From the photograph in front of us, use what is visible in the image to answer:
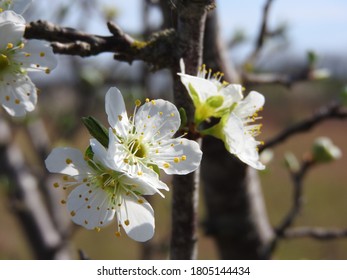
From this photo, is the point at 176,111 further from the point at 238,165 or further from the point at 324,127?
the point at 324,127

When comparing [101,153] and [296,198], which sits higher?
[101,153]

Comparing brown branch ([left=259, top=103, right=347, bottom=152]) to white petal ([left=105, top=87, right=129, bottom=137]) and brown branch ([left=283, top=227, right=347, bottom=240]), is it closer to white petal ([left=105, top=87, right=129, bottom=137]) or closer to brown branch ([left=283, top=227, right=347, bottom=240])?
brown branch ([left=283, top=227, right=347, bottom=240])

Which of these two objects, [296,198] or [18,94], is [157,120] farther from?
[296,198]

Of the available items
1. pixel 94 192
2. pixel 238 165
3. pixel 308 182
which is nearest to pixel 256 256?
pixel 238 165

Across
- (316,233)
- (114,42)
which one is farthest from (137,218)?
(316,233)

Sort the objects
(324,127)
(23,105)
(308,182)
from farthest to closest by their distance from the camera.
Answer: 1. (324,127)
2. (308,182)
3. (23,105)
